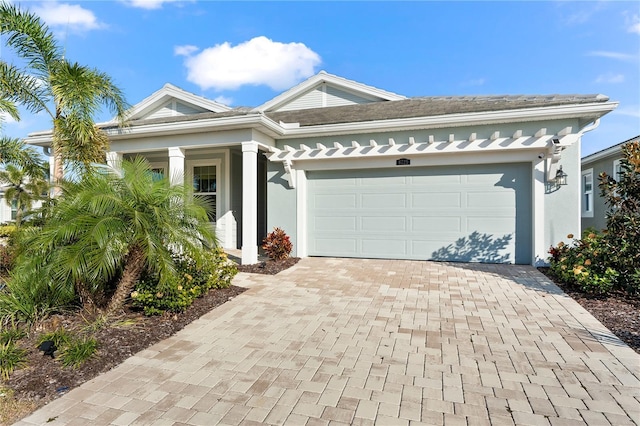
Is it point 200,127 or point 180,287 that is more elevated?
point 200,127

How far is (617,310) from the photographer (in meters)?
4.47

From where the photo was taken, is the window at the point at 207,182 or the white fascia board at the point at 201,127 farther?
the window at the point at 207,182

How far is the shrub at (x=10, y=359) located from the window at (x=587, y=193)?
14344mm

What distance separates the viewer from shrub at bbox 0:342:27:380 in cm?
288

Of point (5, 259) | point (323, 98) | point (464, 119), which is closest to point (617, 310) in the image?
point (464, 119)

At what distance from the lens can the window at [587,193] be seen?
37.2 ft

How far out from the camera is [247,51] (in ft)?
45.6

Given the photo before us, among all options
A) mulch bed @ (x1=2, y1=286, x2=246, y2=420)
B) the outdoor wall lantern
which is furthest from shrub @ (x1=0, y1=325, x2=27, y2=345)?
the outdoor wall lantern

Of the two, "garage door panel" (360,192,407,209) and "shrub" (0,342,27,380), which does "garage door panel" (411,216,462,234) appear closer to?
"garage door panel" (360,192,407,209)

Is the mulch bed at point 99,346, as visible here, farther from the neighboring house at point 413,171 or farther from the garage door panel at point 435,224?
the garage door panel at point 435,224

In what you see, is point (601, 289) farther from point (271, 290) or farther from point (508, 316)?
point (271, 290)

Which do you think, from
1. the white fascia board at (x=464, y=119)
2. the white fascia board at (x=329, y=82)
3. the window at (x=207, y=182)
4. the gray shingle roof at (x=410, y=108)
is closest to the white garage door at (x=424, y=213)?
the white fascia board at (x=464, y=119)

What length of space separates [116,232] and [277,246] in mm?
4740

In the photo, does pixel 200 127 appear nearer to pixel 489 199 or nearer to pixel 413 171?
pixel 413 171
